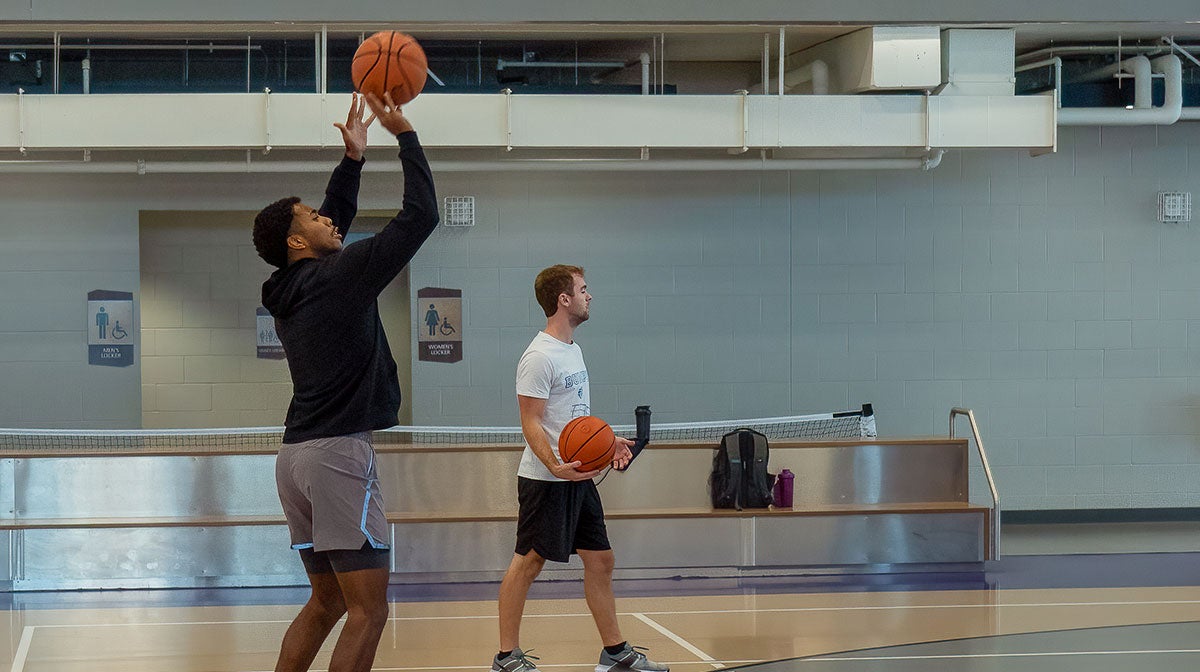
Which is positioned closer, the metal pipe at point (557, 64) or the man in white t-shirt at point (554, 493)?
the man in white t-shirt at point (554, 493)

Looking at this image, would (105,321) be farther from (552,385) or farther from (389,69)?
(389,69)

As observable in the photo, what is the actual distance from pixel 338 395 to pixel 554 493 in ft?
5.54

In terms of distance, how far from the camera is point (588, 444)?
514 centimetres

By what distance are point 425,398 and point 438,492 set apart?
2340mm

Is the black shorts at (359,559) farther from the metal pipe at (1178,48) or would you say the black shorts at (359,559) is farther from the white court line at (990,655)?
the metal pipe at (1178,48)

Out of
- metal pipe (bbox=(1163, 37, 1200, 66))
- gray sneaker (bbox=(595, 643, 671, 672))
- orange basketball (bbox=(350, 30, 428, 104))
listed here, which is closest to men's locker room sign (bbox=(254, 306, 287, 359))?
gray sneaker (bbox=(595, 643, 671, 672))

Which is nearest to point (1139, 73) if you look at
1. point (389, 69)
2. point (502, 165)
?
point (502, 165)

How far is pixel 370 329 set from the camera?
157 inches

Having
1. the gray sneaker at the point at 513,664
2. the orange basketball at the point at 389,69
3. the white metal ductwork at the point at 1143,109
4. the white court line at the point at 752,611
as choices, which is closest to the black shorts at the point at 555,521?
the gray sneaker at the point at 513,664

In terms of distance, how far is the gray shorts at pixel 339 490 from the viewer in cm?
393

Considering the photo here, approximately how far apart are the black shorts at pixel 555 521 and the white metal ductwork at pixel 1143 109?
6322mm

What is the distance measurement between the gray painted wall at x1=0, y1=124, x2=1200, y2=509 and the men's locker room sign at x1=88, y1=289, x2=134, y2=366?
1851 mm

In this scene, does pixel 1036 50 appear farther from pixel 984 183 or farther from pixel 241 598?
pixel 241 598

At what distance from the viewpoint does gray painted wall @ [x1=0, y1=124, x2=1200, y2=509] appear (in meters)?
10.9
